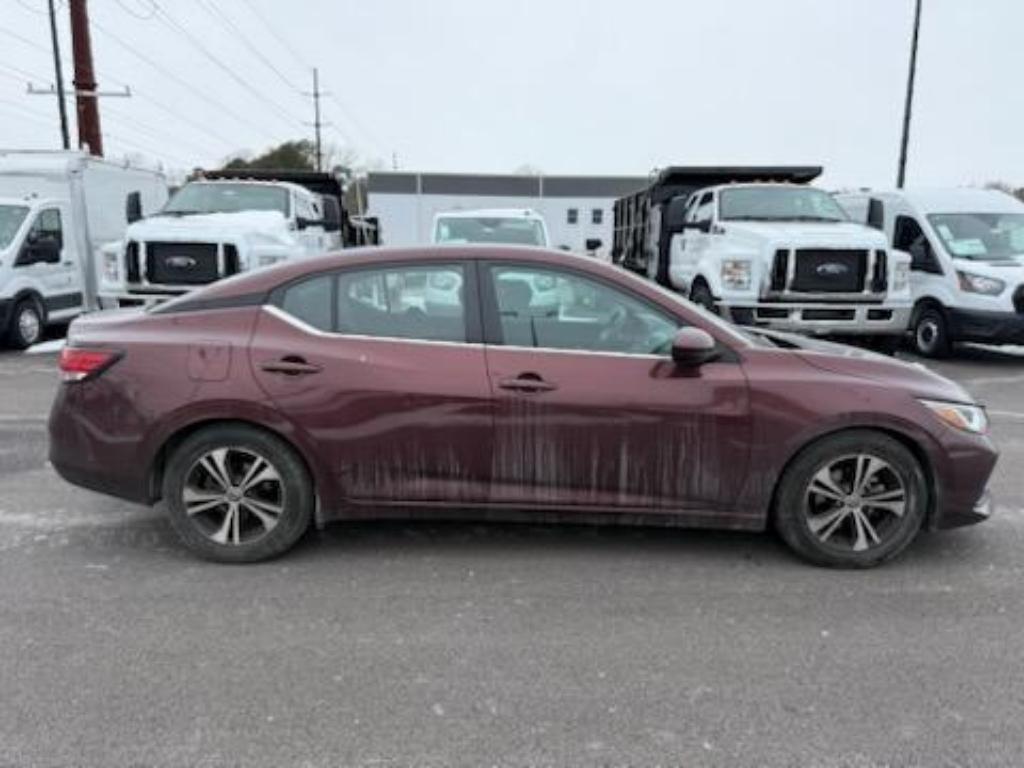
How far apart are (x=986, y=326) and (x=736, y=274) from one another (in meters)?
3.25

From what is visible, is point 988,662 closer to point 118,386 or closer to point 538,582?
point 538,582

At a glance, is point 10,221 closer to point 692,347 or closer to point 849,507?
point 692,347

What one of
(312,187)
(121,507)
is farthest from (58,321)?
(121,507)

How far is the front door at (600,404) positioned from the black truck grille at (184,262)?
7272mm

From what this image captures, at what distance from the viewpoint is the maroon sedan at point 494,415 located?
13.6ft

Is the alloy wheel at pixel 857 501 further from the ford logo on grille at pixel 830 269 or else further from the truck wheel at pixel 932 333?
the truck wheel at pixel 932 333

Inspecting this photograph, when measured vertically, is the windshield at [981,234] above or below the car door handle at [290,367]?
above

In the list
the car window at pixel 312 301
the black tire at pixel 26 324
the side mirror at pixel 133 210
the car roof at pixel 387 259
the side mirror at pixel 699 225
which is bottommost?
the black tire at pixel 26 324

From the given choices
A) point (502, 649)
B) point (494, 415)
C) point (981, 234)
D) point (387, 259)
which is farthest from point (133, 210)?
point (981, 234)

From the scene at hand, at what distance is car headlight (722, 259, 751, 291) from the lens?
10508 mm

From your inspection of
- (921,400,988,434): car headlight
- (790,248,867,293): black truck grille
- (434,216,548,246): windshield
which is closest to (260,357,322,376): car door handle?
(921,400,988,434): car headlight

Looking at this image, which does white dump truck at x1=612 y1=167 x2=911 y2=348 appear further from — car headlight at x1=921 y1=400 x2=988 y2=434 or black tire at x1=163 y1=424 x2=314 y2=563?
black tire at x1=163 y1=424 x2=314 y2=563

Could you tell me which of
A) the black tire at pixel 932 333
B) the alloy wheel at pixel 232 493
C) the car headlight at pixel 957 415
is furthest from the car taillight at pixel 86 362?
the black tire at pixel 932 333

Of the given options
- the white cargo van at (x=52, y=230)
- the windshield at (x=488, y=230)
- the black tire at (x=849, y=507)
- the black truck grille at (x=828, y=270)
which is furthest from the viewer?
the white cargo van at (x=52, y=230)
